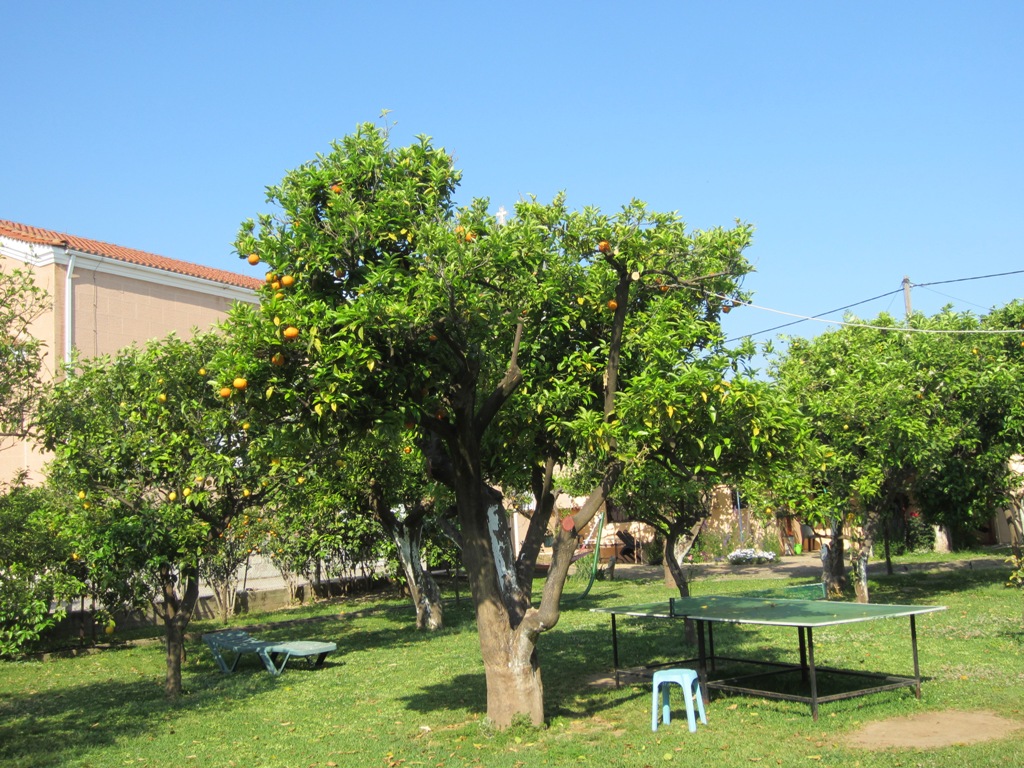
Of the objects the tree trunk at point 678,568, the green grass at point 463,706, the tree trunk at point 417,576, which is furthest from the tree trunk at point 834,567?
the tree trunk at point 417,576

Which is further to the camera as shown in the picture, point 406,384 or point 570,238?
point 570,238

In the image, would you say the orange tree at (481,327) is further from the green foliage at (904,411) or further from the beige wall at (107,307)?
the beige wall at (107,307)

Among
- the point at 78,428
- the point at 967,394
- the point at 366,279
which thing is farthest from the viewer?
the point at 967,394

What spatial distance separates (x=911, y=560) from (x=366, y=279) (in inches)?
1020

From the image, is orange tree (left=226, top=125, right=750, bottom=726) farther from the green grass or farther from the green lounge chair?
the green lounge chair

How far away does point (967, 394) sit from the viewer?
1716 centimetres

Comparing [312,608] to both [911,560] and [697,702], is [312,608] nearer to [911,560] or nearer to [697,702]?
[697,702]

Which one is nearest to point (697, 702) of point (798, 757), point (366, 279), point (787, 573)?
point (798, 757)

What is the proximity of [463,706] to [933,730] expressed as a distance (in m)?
4.75

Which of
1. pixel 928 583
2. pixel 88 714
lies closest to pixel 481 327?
pixel 88 714

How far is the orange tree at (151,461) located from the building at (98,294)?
28.6 ft

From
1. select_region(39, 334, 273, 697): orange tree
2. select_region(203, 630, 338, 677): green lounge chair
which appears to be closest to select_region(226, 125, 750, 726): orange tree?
select_region(39, 334, 273, 697): orange tree

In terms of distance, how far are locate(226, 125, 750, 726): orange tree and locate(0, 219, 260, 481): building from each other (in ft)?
46.1

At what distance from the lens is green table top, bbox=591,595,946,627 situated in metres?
8.95
